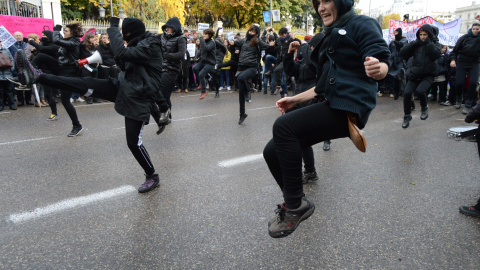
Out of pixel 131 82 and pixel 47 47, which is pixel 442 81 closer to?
pixel 131 82

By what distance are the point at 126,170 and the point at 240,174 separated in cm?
154

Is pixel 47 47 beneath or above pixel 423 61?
above

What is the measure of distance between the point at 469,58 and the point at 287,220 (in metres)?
8.71

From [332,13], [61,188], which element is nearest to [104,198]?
[61,188]

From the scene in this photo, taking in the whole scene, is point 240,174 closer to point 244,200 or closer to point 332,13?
point 244,200

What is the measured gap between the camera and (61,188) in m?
4.44

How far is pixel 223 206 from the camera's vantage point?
12.7ft

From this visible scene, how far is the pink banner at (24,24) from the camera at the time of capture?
40.6 ft

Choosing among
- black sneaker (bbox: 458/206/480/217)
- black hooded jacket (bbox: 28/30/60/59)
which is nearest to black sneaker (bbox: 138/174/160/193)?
black sneaker (bbox: 458/206/480/217)

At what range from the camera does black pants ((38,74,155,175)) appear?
414cm

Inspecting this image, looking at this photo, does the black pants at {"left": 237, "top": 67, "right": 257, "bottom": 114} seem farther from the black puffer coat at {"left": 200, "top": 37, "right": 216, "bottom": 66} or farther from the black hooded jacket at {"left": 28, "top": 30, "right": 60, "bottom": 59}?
the black hooded jacket at {"left": 28, "top": 30, "right": 60, "bottom": 59}

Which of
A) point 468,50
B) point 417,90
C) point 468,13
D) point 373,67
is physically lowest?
point 417,90

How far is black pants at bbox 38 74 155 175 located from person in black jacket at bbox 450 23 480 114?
8310 millimetres

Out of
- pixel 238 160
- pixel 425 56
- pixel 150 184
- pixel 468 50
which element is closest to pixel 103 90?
pixel 150 184
